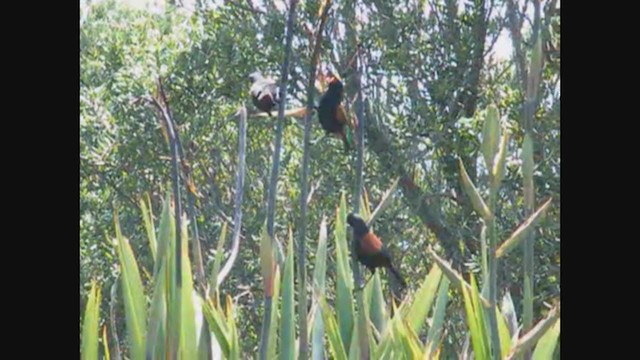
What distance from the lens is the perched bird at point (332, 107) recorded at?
4.85 ft

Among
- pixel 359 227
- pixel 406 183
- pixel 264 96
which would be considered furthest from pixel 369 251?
pixel 406 183

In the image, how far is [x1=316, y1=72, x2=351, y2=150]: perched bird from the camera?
148 cm

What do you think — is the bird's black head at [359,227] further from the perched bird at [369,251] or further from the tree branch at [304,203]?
the tree branch at [304,203]

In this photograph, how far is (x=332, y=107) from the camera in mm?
1530

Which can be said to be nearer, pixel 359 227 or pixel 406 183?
pixel 359 227

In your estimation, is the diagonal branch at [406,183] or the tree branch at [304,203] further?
the diagonal branch at [406,183]

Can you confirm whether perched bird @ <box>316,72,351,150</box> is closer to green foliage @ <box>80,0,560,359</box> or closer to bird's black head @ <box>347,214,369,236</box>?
bird's black head @ <box>347,214,369,236</box>

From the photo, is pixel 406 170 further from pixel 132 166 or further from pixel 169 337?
pixel 169 337

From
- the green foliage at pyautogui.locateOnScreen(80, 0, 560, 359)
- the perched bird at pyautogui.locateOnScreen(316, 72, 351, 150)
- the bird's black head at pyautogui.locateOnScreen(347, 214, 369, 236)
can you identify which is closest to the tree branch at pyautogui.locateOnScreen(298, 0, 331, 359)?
the bird's black head at pyautogui.locateOnScreen(347, 214, 369, 236)

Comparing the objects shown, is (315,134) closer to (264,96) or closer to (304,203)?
(264,96)

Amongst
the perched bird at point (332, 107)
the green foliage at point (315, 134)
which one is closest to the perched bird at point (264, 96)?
the perched bird at point (332, 107)

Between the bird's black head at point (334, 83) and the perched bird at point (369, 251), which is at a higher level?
the bird's black head at point (334, 83)

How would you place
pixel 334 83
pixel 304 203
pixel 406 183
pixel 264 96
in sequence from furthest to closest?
pixel 406 183 → pixel 264 96 → pixel 334 83 → pixel 304 203
